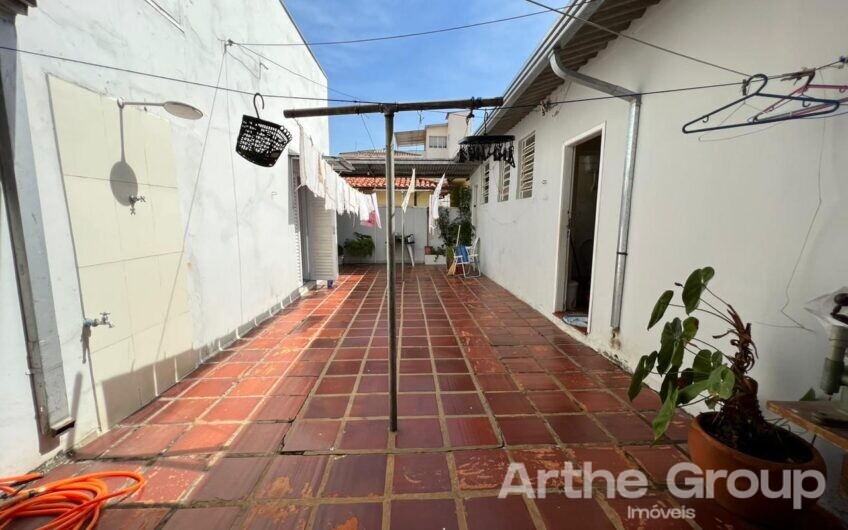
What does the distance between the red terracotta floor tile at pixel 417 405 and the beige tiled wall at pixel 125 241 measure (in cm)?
184

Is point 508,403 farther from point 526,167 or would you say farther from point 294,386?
point 526,167

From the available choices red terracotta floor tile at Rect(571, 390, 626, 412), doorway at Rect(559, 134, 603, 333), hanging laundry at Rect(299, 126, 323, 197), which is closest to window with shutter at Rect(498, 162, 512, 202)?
doorway at Rect(559, 134, 603, 333)

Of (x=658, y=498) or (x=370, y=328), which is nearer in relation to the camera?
(x=658, y=498)

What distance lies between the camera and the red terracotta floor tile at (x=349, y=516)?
1.42m

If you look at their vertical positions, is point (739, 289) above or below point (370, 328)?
above

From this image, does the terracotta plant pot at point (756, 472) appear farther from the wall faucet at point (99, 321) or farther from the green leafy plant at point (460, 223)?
the green leafy plant at point (460, 223)

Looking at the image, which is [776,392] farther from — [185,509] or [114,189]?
[114,189]

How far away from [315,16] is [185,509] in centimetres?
596

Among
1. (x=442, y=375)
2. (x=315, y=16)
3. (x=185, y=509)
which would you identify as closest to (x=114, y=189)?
(x=185, y=509)

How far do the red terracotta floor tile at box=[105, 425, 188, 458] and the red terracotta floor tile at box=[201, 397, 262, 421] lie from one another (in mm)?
169

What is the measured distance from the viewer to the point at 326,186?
5.12m

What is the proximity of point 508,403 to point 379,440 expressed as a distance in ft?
3.20

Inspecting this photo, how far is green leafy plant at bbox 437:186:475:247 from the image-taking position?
9.57 m

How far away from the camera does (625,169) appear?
2842mm
